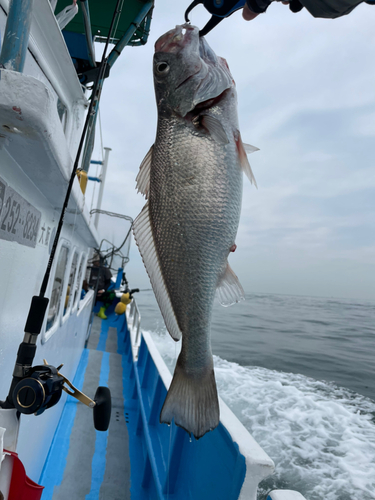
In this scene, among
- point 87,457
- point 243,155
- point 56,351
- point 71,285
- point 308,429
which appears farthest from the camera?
point 308,429

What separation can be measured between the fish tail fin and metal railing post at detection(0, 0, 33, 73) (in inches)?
41.0

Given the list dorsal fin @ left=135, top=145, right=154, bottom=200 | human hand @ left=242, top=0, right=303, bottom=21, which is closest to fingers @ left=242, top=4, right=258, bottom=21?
human hand @ left=242, top=0, right=303, bottom=21

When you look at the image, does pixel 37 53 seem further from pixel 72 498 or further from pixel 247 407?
pixel 247 407

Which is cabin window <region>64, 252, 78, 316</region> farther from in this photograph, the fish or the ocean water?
the fish

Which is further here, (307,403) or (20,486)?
(307,403)

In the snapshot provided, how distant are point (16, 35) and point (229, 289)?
40.9 inches

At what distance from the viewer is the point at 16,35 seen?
0.95 m

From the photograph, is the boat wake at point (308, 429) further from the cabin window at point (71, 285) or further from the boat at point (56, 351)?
the cabin window at point (71, 285)

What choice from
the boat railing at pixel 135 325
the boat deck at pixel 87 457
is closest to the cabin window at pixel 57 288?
the boat deck at pixel 87 457

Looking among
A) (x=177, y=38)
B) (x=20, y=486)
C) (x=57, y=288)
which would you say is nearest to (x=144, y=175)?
(x=177, y=38)

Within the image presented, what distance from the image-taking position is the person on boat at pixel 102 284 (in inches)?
425

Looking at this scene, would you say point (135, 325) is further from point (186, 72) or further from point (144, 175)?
point (186, 72)

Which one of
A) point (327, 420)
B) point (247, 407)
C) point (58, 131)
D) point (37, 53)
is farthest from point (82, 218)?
point (327, 420)

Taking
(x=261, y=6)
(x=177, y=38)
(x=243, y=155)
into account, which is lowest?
(x=243, y=155)
